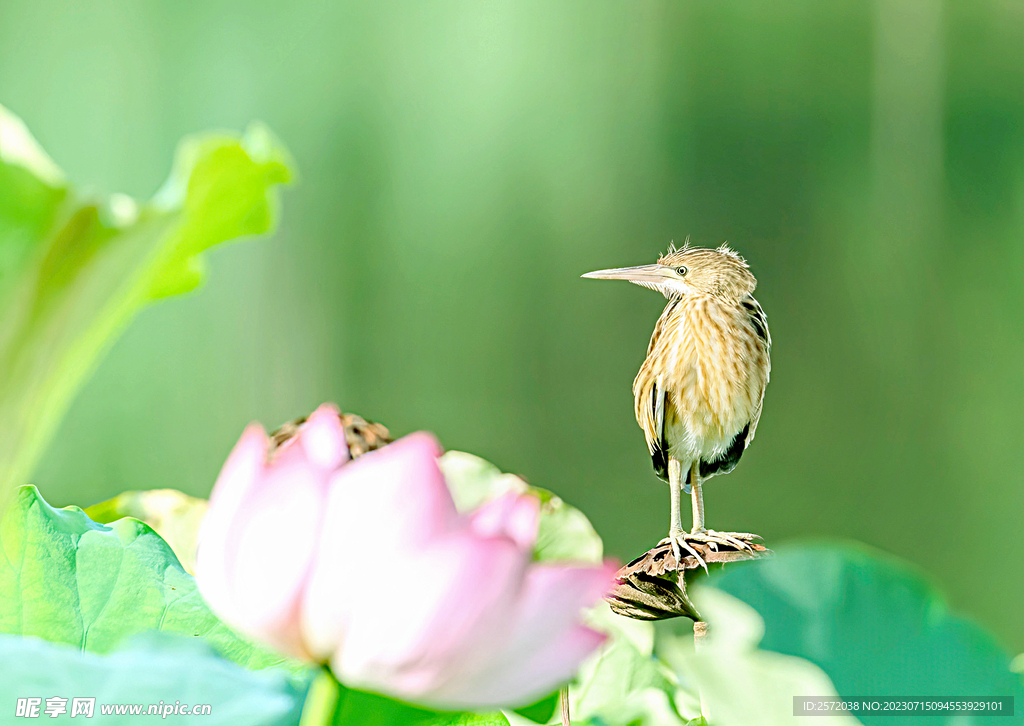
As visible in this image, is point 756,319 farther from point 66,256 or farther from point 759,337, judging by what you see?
point 66,256

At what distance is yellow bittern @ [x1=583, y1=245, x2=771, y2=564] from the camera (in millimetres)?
141

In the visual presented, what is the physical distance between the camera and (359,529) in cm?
7

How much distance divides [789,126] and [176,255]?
50.4 inches

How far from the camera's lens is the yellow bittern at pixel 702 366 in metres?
0.14

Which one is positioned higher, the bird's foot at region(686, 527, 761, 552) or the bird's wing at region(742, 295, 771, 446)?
the bird's wing at region(742, 295, 771, 446)

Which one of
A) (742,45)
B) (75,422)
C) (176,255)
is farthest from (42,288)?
(742,45)

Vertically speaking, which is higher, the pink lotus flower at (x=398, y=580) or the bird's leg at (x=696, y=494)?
the pink lotus flower at (x=398, y=580)

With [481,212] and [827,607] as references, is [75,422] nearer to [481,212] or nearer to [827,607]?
[481,212]

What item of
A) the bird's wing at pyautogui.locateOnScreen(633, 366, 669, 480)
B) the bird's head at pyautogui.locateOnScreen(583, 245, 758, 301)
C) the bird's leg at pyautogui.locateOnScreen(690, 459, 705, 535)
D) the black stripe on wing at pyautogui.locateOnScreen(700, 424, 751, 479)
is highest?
the bird's head at pyautogui.locateOnScreen(583, 245, 758, 301)

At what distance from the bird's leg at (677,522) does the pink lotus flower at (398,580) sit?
0.14 ft

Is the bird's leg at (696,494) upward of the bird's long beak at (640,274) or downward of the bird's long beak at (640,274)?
downward

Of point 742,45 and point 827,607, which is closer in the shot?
point 827,607

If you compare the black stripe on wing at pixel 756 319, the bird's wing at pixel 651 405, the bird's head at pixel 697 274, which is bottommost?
the bird's wing at pixel 651 405

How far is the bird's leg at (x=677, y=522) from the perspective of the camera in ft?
0.38
